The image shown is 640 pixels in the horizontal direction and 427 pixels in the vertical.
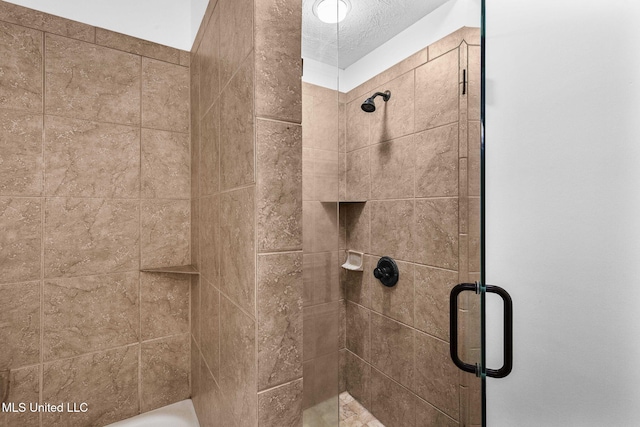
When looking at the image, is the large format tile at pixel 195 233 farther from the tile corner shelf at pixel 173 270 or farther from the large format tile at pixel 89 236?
the large format tile at pixel 89 236

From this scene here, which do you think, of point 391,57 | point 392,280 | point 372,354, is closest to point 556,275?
point 392,280

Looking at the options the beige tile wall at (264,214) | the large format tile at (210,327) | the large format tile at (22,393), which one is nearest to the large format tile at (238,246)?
the beige tile wall at (264,214)

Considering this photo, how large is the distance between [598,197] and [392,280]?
0.61m

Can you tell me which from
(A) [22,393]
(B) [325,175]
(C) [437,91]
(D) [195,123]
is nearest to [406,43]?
(C) [437,91]

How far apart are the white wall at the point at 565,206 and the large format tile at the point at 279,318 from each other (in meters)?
0.72

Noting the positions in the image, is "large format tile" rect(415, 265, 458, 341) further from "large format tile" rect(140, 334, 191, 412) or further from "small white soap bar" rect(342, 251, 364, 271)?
"large format tile" rect(140, 334, 191, 412)

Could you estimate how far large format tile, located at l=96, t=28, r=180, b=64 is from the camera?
1148mm

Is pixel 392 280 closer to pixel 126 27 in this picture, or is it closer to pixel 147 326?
pixel 147 326

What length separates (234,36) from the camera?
0.77m

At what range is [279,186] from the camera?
666 millimetres

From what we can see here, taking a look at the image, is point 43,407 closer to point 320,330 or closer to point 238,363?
point 238,363

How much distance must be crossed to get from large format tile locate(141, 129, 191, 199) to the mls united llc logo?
0.81m

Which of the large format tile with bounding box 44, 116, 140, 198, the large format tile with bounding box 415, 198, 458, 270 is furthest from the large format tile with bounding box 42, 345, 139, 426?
the large format tile with bounding box 415, 198, 458, 270

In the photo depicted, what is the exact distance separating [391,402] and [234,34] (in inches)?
48.2
